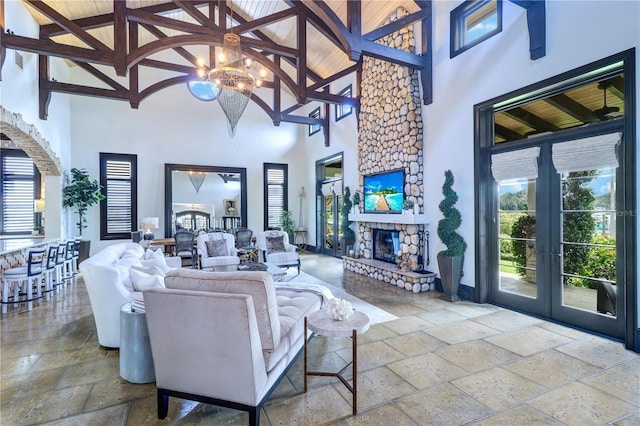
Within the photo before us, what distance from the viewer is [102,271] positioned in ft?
10.1

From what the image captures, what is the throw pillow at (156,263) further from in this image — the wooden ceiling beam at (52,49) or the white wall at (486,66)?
the white wall at (486,66)

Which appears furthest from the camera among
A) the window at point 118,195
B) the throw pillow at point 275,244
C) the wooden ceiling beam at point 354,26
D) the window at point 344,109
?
the window at point 118,195

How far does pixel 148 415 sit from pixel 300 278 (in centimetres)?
447

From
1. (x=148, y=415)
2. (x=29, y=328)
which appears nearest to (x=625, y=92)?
(x=148, y=415)

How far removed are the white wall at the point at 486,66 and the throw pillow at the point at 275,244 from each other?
3199mm

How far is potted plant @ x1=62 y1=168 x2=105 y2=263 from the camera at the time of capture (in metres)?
7.74

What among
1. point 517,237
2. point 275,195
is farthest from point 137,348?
point 275,195

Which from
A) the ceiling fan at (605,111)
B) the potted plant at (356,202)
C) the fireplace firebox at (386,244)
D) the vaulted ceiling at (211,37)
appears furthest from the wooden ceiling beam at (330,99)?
the ceiling fan at (605,111)

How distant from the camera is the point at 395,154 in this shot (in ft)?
20.6

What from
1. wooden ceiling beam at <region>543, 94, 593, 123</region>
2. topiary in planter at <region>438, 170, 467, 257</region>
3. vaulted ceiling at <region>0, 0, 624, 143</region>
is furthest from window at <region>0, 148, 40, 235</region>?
wooden ceiling beam at <region>543, 94, 593, 123</region>

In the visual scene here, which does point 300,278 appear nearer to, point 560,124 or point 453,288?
point 453,288

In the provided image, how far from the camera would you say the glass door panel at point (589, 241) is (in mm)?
3422

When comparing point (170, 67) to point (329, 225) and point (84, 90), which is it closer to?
point (84, 90)

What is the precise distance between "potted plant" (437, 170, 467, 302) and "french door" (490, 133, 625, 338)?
56cm
